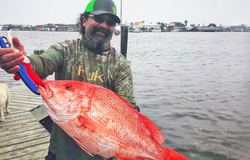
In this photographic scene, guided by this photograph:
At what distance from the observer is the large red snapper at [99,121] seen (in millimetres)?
1599

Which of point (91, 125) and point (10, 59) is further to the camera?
point (91, 125)

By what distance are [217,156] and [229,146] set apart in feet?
2.76

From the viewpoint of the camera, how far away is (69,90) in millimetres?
1707

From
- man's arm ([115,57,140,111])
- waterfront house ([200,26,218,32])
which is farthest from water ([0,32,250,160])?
waterfront house ([200,26,218,32])

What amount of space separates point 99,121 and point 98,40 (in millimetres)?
1103

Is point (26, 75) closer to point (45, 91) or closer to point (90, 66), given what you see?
point (45, 91)

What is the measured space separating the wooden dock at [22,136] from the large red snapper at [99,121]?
9.50 ft

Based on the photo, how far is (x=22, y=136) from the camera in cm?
486

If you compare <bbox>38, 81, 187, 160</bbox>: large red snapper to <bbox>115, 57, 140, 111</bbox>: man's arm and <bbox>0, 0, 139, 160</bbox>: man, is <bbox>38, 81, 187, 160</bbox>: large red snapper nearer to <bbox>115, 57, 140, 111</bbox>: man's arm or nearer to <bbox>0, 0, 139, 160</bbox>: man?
<bbox>115, 57, 140, 111</bbox>: man's arm

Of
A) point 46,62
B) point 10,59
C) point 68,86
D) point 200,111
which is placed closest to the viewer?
point 10,59

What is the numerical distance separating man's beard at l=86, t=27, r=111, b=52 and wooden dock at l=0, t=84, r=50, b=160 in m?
2.77

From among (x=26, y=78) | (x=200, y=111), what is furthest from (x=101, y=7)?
(x=200, y=111)

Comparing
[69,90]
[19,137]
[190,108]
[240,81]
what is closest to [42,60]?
[69,90]

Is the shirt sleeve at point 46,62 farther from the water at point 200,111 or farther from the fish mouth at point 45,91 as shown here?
the water at point 200,111
